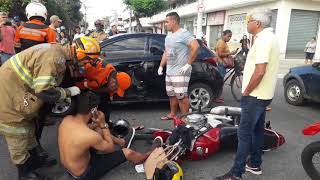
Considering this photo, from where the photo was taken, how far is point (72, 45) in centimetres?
338

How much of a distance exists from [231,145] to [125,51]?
111 inches

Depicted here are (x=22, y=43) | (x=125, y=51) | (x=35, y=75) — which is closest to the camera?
(x=35, y=75)

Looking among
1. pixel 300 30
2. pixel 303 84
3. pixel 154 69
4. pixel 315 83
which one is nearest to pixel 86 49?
pixel 154 69

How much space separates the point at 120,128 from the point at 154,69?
184cm

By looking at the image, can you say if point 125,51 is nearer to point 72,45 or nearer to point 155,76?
point 155,76

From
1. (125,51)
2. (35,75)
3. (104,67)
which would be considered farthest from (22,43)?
(125,51)

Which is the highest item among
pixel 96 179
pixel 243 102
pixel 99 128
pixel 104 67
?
pixel 104 67

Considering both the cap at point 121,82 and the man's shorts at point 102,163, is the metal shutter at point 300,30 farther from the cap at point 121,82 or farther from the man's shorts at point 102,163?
the man's shorts at point 102,163

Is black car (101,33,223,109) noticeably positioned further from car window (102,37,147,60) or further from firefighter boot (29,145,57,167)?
firefighter boot (29,145,57,167)

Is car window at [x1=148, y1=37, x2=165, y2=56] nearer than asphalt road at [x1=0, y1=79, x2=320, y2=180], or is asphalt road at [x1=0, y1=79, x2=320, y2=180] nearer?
asphalt road at [x1=0, y1=79, x2=320, y2=180]

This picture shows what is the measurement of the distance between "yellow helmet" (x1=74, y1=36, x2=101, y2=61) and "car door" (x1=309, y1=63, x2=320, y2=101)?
5051 mm

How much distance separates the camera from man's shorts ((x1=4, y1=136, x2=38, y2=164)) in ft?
10.7

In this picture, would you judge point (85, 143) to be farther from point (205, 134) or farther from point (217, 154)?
point (217, 154)

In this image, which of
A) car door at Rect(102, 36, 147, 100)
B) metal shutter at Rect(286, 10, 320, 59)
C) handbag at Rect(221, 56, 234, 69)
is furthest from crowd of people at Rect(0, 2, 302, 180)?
metal shutter at Rect(286, 10, 320, 59)
